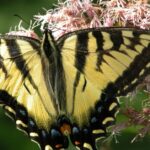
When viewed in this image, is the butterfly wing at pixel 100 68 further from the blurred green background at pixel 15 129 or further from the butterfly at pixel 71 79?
the blurred green background at pixel 15 129

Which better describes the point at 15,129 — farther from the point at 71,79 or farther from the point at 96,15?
the point at 71,79

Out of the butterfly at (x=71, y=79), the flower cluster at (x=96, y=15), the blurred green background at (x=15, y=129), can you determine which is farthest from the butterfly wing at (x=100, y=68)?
the blurred green background at (x=15, y=129)

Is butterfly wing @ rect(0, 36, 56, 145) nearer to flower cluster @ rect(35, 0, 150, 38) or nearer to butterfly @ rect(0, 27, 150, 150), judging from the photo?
butterfly @ rect(0, 27, 150, 150)

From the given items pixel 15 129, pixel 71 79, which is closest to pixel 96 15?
pixel 71 79

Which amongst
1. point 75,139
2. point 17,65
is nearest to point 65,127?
point 75,139

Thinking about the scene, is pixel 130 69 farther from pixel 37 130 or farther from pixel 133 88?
pixel 37 130

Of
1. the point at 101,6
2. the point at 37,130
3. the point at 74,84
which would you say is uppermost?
the point at 101,6
